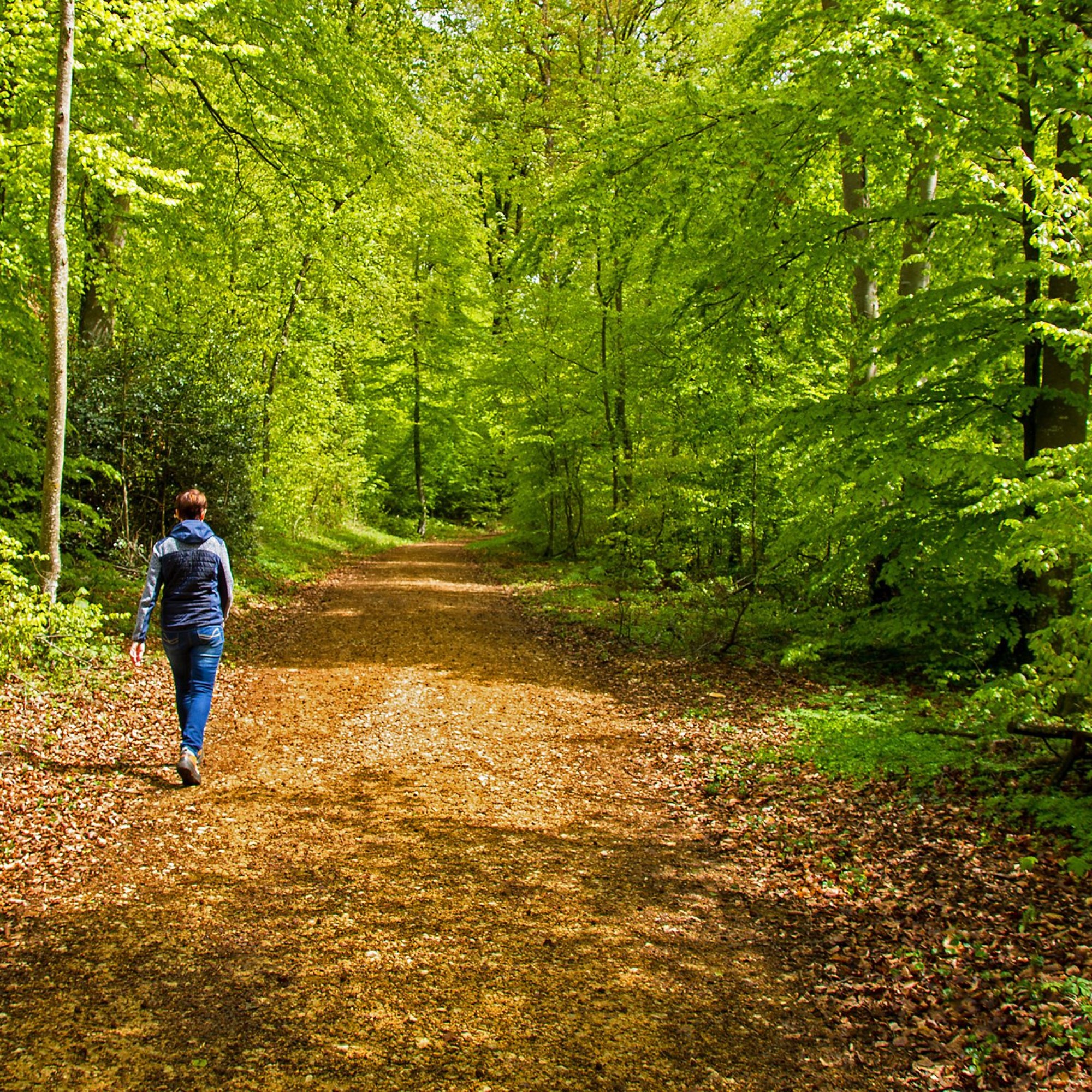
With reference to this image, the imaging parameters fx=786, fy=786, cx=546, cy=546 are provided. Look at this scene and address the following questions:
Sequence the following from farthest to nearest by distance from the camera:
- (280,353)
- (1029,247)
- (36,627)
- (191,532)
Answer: (280,353)
(1029,247)
(191,532)
(36,627)

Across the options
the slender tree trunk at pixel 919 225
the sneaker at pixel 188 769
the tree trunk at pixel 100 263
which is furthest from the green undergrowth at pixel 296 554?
the slender tree trunk at pixel 919 225

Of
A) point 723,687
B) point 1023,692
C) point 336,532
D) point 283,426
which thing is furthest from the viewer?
point 336,532

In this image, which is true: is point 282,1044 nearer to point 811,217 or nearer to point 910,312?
point 910,312

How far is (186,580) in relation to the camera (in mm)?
5641

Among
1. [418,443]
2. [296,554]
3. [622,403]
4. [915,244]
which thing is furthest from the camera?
[418,443]

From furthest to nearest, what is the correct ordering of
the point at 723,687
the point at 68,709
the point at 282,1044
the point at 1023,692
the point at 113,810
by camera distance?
1. the point at 723,687
2. the point at 68,709
3. the point at 113,810
4. the point at 1023,692
5. the point at 282,1044

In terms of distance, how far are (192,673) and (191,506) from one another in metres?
1.22

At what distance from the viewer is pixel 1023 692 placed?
4.07 m

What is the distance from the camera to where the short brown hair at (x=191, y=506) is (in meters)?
5.77

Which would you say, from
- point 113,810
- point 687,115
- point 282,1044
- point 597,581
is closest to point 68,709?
point 113,810

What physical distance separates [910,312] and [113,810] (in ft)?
23.3

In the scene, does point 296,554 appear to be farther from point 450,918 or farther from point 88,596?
point 450,918

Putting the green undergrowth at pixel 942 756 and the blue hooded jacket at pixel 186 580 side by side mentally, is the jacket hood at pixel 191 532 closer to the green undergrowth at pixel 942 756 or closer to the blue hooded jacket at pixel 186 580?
the blue hooded jacket at pixel 186 580

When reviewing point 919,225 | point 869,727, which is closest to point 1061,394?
point 919,225
